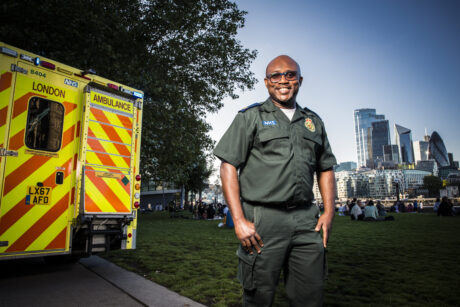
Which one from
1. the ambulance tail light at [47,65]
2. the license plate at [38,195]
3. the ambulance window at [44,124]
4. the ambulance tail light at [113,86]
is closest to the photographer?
the license plate at [38,195]

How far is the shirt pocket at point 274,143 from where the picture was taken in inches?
82.0

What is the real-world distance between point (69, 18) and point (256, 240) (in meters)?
10.6

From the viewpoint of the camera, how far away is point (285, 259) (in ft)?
6.52

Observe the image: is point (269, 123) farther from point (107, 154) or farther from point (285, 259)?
point (107, 154)

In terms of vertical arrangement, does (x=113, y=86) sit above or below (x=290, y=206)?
above

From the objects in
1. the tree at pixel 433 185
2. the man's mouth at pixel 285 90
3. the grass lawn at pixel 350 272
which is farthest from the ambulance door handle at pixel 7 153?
the tree at pixel 433 185

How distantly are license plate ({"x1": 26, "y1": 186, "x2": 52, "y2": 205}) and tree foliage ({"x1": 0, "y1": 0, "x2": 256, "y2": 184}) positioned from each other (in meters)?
6.22

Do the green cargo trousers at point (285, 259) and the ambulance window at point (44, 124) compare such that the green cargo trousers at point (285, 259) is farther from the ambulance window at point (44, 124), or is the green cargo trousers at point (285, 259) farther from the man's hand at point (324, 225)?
the ambulance window at point (44, 124)

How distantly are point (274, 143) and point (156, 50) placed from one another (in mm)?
12272

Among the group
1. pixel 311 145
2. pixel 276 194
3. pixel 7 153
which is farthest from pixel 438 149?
pixel 7 153

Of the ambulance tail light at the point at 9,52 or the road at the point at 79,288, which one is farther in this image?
the ambulance tail light at the point at 9,52

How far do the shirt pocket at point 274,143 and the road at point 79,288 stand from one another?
2501mm

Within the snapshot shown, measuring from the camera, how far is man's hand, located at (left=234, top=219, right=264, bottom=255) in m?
1.86

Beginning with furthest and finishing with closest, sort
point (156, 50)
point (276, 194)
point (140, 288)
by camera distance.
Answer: point (156, 50), point (140, 288), point (276, 194)
